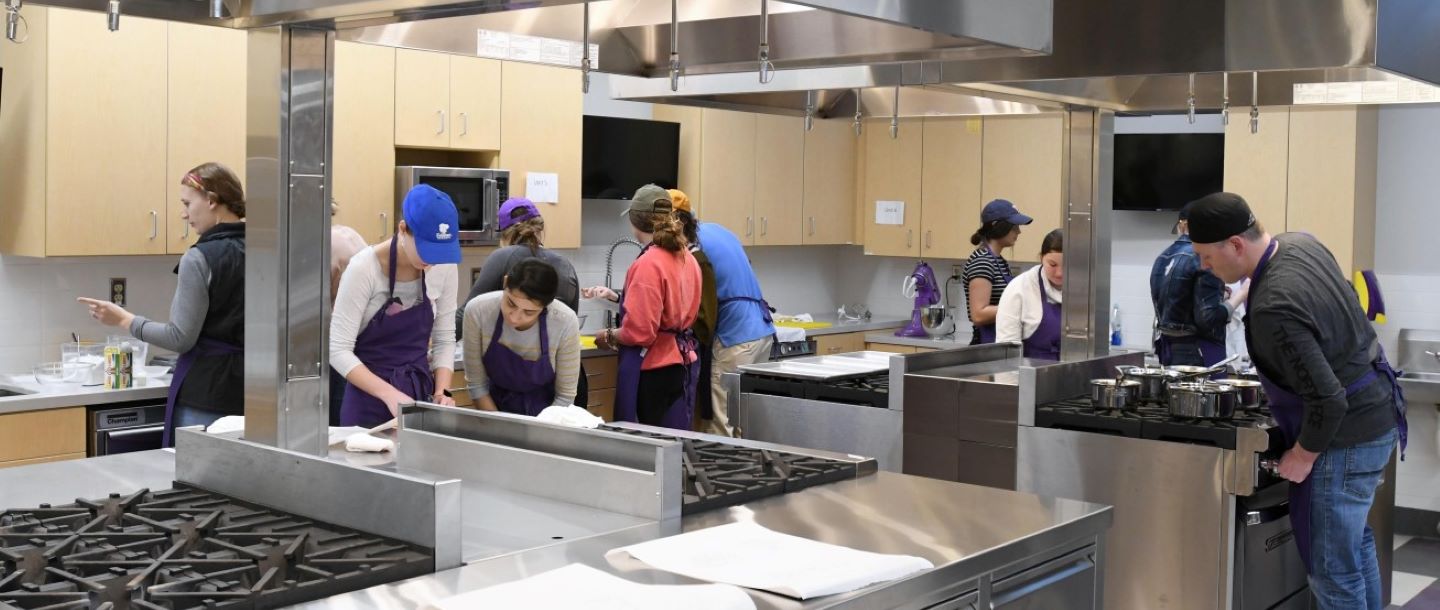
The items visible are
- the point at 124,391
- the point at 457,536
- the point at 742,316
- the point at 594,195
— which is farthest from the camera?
the point at 594,195

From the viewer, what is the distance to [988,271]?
21.3 ft

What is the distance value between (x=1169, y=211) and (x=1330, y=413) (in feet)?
14.1

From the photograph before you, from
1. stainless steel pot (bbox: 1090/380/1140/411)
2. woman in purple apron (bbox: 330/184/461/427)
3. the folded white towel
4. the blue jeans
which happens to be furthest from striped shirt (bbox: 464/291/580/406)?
the blue jeans

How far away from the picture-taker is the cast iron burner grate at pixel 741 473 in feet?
9.00

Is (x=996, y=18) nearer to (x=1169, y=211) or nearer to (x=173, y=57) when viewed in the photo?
(x=173, y=57)

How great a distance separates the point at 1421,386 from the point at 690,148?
3.97m

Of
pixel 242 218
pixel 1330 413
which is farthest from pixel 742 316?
pixel 1330 413

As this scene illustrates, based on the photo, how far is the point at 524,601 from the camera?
1986mm

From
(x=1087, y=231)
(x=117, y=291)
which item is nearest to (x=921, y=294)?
(x=1087, y=231)

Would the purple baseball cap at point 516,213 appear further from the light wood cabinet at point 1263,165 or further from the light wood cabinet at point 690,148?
the light wood cabinet at point 1263,165

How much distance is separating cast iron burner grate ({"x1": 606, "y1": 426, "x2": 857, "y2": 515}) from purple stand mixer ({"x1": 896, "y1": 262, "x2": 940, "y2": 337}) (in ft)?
17.2

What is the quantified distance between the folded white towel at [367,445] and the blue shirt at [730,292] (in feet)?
10.8

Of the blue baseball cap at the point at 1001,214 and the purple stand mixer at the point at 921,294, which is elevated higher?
the blue baseball cap at the point at 1001,214

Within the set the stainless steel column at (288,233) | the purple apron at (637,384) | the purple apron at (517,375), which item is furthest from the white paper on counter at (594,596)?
the purple apron at (637,384)
